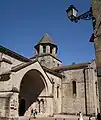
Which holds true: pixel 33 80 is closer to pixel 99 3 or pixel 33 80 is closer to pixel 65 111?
pixel 65 111

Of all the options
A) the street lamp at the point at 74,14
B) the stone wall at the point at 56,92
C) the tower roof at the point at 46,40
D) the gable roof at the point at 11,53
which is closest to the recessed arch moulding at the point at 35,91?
the stone wall at the point at 56,92

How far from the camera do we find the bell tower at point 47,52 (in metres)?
32.3

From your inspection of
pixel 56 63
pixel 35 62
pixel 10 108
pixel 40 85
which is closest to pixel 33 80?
pixel 40 85

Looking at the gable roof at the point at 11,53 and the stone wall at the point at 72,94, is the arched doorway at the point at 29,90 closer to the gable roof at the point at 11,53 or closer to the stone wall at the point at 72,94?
the gable roof at the point at 11,53

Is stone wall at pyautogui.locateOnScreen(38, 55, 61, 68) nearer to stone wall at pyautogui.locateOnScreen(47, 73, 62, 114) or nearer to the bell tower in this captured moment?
the bell tower

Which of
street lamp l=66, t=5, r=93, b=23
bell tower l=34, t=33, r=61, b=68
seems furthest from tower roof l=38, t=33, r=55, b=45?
street lamp l=66, t=5, r=93, b=23

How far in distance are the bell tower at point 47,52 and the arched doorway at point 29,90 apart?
10.1 metres

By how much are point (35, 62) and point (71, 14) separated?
13.2m

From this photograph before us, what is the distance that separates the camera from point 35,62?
1945 cm

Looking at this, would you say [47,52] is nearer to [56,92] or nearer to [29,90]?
[56,92]

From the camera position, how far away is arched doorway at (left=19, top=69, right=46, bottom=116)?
2172cm

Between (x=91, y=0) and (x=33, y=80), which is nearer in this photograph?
(x=91, y=0)

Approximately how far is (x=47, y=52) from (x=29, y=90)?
36.1 feet

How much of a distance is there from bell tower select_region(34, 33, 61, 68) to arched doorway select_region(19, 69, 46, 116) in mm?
10071
